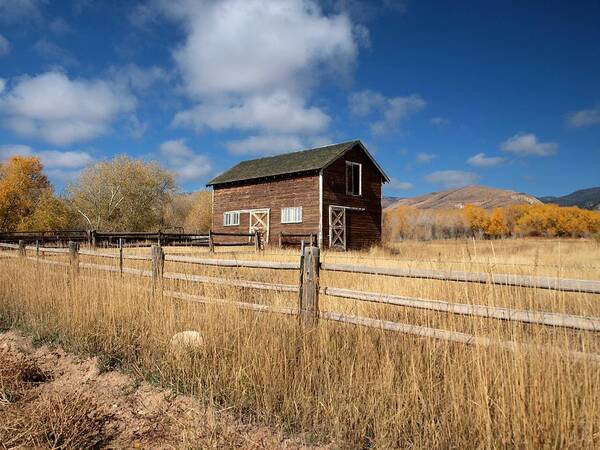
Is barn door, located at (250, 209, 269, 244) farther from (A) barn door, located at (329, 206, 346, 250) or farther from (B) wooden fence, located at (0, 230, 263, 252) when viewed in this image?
(A) barn door, located at (329, 206, 346, 250)

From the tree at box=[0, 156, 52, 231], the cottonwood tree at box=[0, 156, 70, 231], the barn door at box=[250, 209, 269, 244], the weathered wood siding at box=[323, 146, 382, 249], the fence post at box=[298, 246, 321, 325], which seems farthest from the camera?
the tree at box=[0, 156, 52, 231]

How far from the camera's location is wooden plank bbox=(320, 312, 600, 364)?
295 cm

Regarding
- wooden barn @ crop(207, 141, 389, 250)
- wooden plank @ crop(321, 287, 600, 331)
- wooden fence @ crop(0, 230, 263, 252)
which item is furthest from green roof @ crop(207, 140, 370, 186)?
wooden plank @ crop(321, 287, 600, 331)

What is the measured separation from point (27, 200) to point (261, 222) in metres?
32.4

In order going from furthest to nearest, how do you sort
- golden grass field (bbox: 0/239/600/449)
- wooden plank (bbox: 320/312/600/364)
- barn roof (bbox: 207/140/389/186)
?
1. barn roof (bbox: 207/140/389/186)
2. wooden plank (bbox: 320/312/600/364)
3. golden grass field (bbox: 0/239/600/449)

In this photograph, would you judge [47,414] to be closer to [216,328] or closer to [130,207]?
[216,328]

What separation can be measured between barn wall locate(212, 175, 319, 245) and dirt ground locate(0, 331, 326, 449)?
62.3ft

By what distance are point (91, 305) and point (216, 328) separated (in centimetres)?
249

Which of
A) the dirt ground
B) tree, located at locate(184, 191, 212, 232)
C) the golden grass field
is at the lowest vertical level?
the dirt ground

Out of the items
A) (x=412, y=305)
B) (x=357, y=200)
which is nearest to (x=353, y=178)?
(x=357, y=200)

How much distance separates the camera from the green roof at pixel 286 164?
23.6 metres

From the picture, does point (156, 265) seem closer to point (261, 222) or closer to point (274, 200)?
point (274, 200)

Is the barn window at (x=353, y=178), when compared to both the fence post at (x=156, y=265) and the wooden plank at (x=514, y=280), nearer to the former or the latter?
the fence post at (x=156, y=265)

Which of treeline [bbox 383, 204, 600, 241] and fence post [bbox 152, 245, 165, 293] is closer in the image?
fence post [bbox 152, 245, 165, 293]
